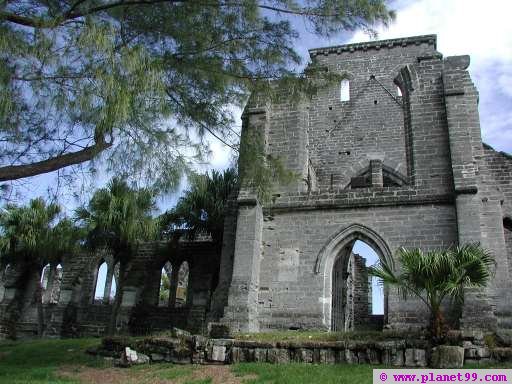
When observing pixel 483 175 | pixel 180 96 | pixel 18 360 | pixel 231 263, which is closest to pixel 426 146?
pixel 483 175

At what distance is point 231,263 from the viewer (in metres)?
14.5

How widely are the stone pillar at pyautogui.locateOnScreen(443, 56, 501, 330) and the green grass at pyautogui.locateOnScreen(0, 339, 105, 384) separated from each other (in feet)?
25.6

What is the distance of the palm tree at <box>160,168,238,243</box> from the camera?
17.8 meters

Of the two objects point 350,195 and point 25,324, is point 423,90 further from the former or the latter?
point 25,324

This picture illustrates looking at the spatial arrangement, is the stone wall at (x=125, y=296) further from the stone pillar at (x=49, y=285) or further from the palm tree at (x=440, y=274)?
the palm tree at (x=440, y=274)

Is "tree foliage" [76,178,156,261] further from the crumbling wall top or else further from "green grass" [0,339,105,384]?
the crumbling wall top

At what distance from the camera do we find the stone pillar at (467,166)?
38.2 ft

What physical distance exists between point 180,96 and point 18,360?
6964 millimetres

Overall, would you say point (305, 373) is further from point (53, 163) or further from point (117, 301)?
point (117, 301)

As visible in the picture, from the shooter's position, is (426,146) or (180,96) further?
(426,146)

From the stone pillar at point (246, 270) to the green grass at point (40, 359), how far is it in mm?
3240

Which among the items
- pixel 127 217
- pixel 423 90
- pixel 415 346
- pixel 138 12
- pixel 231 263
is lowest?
pixel 415 346

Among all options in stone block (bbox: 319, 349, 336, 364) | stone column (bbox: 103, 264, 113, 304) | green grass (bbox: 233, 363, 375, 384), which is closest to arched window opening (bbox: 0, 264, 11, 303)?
stone column (bbox: 103, 264, 113, 304)

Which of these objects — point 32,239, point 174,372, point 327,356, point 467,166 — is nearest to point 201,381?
point 174,372
